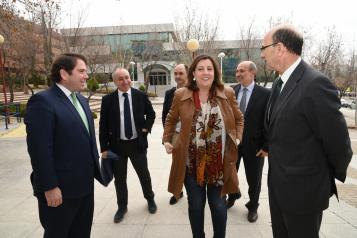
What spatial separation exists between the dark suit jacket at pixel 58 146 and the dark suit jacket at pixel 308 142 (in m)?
1.50

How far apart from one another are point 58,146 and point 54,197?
1.25 feet

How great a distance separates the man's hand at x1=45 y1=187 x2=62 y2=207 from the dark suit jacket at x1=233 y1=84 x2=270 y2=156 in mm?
2364

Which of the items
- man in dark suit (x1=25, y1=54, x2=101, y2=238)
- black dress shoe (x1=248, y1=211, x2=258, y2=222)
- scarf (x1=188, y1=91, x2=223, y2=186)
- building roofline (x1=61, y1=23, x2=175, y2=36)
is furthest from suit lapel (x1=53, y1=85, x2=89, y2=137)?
building roofline (x1=61, y1=23, x2=175, y2=36)

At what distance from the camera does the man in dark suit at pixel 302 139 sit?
6.01 ft

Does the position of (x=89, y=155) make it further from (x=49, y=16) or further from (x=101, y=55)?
(x=101, y=55)

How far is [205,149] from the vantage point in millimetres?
Answer: 2787

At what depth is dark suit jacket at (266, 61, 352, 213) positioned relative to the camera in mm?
1822

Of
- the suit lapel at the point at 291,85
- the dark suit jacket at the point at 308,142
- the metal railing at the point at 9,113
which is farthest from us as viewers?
the metal railing at the point at 9,113

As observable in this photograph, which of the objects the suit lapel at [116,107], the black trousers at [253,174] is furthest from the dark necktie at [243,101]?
the suit lapel at [116,107]

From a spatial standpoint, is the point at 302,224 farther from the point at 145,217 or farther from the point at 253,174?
the point at 145,217

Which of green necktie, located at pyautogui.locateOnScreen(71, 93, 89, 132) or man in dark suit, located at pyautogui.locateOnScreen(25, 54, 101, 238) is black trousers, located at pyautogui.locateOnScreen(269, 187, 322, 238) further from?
green necktie, located at pyautogui.locateOnScreen(71, 93, 89, 132)

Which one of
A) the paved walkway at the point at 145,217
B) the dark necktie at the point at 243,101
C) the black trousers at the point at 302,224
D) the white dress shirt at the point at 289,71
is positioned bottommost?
the paved walkway at the point at 145,217

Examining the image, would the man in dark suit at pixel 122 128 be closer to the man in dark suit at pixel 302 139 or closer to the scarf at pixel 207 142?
the scarf at pixel 207 142

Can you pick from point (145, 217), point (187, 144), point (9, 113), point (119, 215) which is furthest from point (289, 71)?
point (9, 113)
